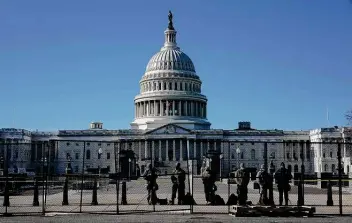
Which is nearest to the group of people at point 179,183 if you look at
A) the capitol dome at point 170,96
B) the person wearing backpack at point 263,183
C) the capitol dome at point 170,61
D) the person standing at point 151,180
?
the person standing at point 151,180

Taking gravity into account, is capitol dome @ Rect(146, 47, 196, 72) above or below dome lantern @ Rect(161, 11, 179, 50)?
below

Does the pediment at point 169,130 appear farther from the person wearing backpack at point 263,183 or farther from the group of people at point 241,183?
the person wearing backpack at point 263,183

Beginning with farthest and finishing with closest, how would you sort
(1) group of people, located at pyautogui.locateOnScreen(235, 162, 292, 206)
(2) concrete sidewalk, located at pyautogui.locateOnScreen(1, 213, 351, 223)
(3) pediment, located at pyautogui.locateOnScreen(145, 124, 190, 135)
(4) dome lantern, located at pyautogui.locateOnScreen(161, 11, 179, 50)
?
(4) dome lantern, located at pyautogui.locateOnScreen(161, 11, 179, 50)
(3) pediment, located at pyautogui.locateOnScreen(145, 124, 190, 135)
(1) group of people, located at pyautogui.locateOnScreen(235, 162, 292, 206)
(2) concrete sidewalk, located at pyautogui.locateOnScreen(1, 213, 351, 223)

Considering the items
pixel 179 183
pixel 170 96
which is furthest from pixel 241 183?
pixel 170 96

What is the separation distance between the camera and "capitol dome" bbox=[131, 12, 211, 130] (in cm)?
15238

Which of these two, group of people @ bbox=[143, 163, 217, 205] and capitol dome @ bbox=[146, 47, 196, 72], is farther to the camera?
capitol dome @ bbox=[146, 47, 196, 72]

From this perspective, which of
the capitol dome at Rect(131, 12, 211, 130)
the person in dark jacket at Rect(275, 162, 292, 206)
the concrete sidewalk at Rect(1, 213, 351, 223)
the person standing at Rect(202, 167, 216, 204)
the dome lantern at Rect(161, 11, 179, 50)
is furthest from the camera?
the dome lantern at Rect(161, 11, 179, 50)

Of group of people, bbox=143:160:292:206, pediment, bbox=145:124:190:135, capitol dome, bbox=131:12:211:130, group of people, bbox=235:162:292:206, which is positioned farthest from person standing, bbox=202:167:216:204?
capitol dome, bbox=131:12:211:130

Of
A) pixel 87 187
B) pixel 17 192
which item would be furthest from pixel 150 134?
pixel 17 192

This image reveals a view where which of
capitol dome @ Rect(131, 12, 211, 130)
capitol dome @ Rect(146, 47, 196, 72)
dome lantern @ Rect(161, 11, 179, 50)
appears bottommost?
capitol dome @ Rect(131, 12, 211, 130)

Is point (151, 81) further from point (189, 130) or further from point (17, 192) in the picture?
point (17, 192)

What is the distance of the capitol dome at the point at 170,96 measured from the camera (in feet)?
500

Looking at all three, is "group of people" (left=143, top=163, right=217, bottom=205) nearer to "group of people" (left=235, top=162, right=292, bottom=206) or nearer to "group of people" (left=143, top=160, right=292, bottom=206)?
"group of people" (left=143, top=160, right=292, bottom=206)

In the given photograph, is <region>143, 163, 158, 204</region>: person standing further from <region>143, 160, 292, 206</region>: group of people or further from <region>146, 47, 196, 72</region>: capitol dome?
<region>146, 47, 196, 72</region>: capitol dome
